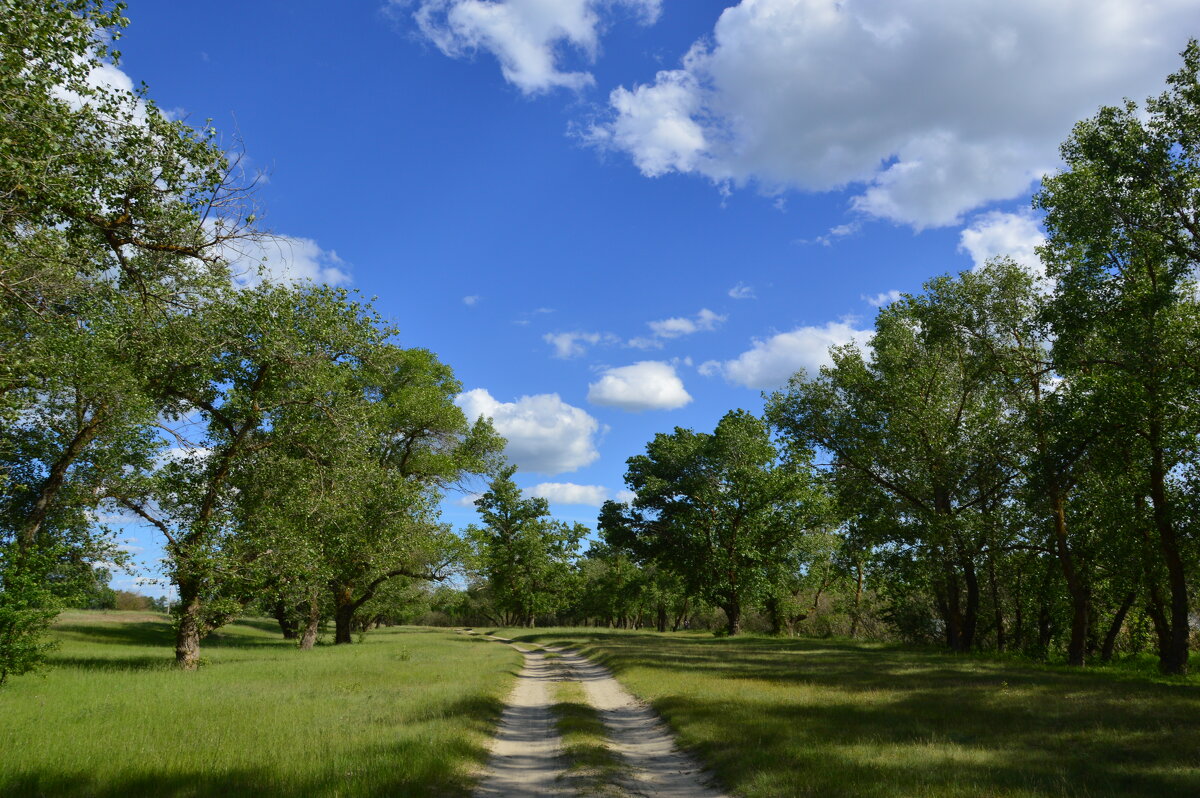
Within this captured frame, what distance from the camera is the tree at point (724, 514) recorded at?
1740 inches

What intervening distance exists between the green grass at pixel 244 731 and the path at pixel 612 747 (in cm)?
50

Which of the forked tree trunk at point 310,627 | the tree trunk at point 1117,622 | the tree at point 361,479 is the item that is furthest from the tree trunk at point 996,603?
the forked tree trunk at point 310,627

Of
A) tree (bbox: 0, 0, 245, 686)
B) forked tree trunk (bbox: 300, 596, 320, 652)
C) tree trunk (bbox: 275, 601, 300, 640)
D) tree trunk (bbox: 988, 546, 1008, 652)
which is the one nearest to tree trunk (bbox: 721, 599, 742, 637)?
tree trunk (bbox: 988, 546, 1008, 652)

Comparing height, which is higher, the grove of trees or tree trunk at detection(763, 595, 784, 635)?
the grove of trees

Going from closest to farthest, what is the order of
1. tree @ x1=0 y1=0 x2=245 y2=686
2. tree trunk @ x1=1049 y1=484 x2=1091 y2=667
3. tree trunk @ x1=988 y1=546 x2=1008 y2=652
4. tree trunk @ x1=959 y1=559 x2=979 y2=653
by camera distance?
tree @ x1=0 y1=0 x2=245 y2=686
tree trunk @ x1=1049 y1=484 x2=1091 y2=667
tree trunk @ x1=988 y1=546 x2=1008 y2=652
tree trunk @ x1=959 y1=559 x2=979 y2=653

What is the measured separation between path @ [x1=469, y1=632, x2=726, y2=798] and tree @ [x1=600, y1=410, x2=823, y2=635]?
25.7 meters

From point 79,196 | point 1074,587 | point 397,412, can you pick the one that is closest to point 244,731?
point 79,196

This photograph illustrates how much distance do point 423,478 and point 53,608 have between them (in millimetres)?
22215

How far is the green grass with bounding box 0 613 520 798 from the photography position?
28.5 feet

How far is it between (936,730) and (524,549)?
193 ft

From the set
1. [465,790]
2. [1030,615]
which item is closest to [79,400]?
[465,790]

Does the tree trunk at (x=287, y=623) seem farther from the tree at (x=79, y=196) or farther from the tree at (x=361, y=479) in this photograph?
the tree at (x=79, y=196)

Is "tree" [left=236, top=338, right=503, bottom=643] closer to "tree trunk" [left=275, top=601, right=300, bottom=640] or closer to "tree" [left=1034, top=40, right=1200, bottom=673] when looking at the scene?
"tree trunk" [left=275, top=601, right=300, bottom=640]

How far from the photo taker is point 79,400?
65.9ft
